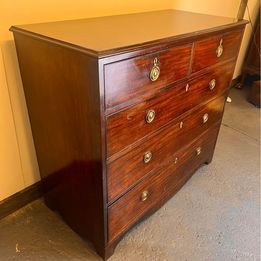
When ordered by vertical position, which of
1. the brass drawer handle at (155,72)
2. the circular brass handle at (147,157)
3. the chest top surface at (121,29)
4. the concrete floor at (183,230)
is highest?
the chest top surface at (121,29)

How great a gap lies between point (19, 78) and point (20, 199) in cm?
67

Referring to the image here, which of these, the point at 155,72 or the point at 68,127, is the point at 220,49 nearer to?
the point at 155,72

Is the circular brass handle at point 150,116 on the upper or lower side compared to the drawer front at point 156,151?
upper

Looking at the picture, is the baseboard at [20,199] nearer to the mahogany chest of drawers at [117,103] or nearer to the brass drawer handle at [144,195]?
the mahogany chest of drawers at [117,103]

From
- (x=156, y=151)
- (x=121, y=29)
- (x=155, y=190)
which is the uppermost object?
(x=121, y=29)

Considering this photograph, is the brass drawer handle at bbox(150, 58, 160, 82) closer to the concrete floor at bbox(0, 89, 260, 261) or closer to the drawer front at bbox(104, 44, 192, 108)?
the drawer front at bbox(104, 44, 192, 108)

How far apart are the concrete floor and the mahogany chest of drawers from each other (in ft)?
0.30

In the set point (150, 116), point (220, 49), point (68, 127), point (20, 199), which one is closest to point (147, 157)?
point (150, 116)

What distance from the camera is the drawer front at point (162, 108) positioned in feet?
2.95

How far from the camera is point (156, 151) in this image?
117cm

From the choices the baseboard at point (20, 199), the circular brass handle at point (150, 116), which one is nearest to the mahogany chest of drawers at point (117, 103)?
the circular brass handle at point (150, 116)

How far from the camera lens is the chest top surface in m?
0.81

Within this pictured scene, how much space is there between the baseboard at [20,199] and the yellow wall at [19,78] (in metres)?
0.03

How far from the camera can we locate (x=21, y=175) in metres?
1.40
